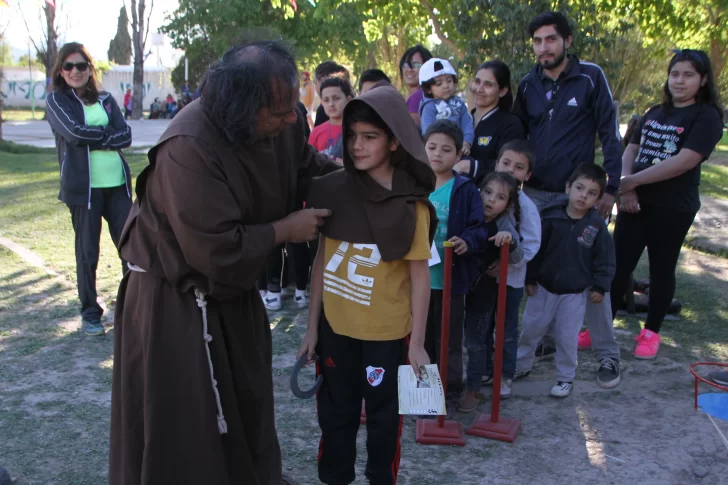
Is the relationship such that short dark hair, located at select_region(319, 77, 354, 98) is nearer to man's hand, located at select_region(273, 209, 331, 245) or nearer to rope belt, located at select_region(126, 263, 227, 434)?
man's hand, located at select_region(273, 209, 331, 245)

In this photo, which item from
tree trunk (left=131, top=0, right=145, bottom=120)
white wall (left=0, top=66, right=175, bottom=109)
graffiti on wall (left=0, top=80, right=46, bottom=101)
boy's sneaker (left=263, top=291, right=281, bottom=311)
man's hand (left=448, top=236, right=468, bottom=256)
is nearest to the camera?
man's hand (left=448, top=236, right=468, bottom=256)

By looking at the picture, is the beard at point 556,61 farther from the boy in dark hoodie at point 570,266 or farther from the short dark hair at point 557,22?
the boy in dark hoodie at point 570,266

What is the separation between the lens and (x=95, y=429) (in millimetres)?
3646

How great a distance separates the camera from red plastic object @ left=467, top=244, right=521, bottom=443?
11.5 feet

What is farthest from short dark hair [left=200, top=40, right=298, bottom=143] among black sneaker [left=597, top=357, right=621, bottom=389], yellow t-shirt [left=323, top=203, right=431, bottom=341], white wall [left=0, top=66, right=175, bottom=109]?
white wall [left=0, top=66, right=175, bottom=109]

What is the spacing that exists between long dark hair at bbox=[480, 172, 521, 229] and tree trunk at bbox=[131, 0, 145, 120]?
104 feet

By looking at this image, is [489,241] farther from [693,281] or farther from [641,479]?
[693,281]

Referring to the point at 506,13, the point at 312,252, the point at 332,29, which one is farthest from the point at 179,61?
the point at 312,252

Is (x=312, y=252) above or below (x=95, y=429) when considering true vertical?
above

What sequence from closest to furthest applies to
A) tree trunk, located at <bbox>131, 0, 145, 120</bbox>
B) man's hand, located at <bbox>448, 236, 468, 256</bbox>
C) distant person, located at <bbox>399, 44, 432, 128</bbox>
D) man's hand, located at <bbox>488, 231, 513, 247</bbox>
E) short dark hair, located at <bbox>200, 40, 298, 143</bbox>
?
short dark hair, located at <bbox>200, 40, 298, 143</bbox>
man's hand, located at <bbox>448, 236, 468, 256</bbox>
man's hand, located at <bbox>488, 231, 513, 247</bbox>
distant person, located at <bbox>399, 44, 432, 128</bbox>
tree trunk, located at <bbox>131, 0, 145, 120</bbox>

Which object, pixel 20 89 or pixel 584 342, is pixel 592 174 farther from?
pixel 20 89

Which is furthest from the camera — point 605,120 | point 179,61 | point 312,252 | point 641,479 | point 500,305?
point 179,61

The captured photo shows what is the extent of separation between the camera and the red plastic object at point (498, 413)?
3498 mm

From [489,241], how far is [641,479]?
1.45 m
